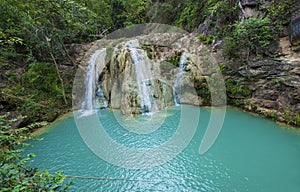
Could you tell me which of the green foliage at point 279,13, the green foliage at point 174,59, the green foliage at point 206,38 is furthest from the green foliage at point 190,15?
the green foliage at point 279,13

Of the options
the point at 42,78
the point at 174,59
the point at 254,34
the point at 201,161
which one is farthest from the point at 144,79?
the point at 42,78

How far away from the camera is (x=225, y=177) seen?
3.48 meters

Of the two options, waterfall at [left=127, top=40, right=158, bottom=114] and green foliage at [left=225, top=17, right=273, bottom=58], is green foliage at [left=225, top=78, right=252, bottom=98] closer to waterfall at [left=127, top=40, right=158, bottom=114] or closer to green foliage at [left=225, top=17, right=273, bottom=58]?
green foliage at [left=225, top=17, right=273, bottom=58]

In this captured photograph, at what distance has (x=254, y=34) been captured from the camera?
672 centimetres

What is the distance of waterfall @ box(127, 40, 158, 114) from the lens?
766 centimetres

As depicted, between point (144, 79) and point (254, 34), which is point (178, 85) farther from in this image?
point (254, 34)

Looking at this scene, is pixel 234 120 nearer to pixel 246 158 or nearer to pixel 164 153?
pixel 246 158

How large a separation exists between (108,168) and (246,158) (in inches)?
145

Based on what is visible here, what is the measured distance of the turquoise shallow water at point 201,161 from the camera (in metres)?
3.32

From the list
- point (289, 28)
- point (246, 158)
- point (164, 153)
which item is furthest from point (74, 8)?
point (289, 28)

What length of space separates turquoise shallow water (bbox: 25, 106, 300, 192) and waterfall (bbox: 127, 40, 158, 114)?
68.3 inches

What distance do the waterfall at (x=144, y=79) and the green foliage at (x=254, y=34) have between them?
14.7ft

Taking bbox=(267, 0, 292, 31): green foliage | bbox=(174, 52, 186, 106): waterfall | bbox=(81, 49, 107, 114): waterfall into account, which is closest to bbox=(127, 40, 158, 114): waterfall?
bbox=(174, 52, 186, 106): waterfall

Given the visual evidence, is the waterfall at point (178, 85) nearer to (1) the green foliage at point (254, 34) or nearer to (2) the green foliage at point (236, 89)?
(2) the green foliage at point (236, 89)
